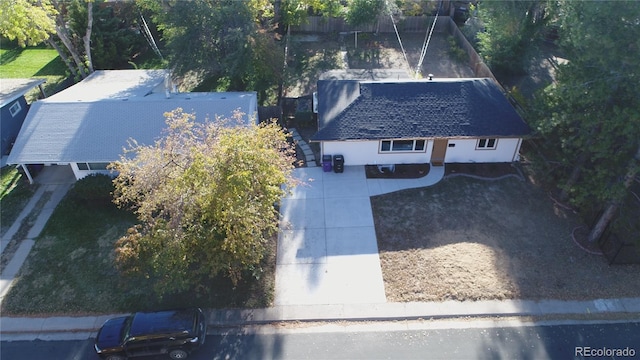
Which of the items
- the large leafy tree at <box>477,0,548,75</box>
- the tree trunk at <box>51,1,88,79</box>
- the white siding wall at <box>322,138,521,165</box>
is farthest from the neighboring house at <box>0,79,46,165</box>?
the large leafy tree at <box>477,0,548,75</box>

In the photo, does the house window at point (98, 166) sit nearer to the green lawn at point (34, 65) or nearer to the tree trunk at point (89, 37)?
the tree trunk at point (89, 37)

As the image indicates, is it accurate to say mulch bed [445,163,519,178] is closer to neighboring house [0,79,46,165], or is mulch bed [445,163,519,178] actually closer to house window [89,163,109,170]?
house window [89,163,109,170]

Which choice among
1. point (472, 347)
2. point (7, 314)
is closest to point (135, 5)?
point (7, 314)

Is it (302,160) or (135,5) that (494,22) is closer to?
(302,160)

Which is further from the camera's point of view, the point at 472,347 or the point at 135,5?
the point at 135,5

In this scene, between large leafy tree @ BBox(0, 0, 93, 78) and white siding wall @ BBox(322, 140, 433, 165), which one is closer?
white siding wall @ BBox(322, 140, 433, 165)

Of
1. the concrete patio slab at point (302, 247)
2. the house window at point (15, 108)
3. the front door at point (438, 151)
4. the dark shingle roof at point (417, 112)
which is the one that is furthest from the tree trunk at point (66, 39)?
the front door at point (438, 151)
